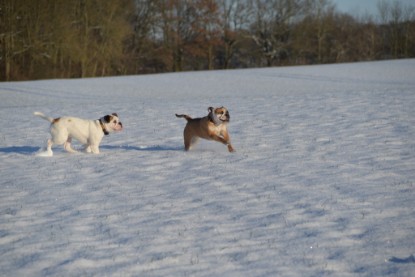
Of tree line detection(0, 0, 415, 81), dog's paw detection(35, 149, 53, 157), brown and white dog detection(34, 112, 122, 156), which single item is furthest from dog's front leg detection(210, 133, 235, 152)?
tree line detection(0, 0, 415, 81)

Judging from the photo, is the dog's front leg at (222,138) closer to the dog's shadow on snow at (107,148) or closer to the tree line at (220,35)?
the dog's shadow on snow at (107,148)

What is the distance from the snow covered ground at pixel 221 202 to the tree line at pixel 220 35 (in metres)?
30.2

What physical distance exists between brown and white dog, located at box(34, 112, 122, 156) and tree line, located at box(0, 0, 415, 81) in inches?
1269

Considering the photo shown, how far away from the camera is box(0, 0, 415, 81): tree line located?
40.5m

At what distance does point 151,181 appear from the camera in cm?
667

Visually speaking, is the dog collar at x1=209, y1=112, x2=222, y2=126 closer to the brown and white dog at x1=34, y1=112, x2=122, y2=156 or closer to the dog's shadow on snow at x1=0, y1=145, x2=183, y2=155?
the dog's shadow on snow at x1=0, y1=145, x2=183, y2=155

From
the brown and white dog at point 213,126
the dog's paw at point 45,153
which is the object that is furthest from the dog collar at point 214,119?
the dog's paw at point 45,153

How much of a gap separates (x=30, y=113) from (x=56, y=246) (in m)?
12.2

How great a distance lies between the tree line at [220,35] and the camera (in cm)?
4053

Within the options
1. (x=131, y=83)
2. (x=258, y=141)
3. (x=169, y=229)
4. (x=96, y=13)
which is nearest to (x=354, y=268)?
(x=169, y=229)

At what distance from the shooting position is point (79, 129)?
8.07m

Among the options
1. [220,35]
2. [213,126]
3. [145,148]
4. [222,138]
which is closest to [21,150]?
[145,148]

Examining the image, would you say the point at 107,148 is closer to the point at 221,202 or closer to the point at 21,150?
the point at 21,150

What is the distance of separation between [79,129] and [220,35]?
44.8 meters
